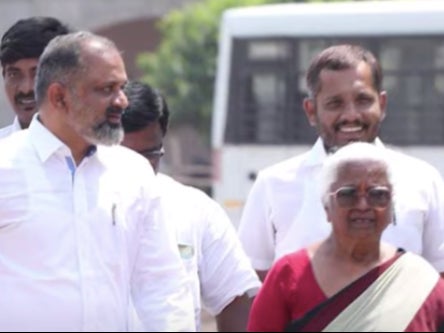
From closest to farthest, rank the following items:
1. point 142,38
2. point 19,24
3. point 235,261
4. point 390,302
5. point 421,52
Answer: point 390,302
point 235,261
point 19,24
point 421,52
point 142,38

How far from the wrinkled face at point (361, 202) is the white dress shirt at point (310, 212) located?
27.6 inches

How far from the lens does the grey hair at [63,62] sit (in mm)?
5043

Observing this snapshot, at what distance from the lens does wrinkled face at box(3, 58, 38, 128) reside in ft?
20.0

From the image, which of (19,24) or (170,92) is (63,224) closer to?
(19,24)

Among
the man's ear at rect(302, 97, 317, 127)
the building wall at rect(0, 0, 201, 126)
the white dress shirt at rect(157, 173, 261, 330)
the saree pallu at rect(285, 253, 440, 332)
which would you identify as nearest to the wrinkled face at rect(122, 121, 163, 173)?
the white dress shirt at rect(157, 173, 261, 330)

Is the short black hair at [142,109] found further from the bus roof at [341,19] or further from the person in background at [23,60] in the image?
the bus roof at [341,19]

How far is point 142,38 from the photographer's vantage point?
3381 centimetres

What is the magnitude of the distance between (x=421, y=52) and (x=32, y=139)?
38.6 feet

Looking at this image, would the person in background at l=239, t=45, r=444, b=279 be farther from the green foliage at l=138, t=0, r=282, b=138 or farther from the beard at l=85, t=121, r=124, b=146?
the green foliage at l=138, t=0, r=282, b=138

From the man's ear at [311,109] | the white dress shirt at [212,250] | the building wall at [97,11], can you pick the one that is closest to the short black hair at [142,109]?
the white dress shirt at [212,250]

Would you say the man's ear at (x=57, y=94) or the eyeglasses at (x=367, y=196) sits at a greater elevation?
the man's ear at (x=57, y=94)

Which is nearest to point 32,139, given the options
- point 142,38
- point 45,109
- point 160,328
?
point 45,109

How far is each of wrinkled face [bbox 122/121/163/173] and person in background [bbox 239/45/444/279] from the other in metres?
0.36

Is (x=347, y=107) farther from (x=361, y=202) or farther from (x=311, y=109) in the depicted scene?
(x=361, y=202)
